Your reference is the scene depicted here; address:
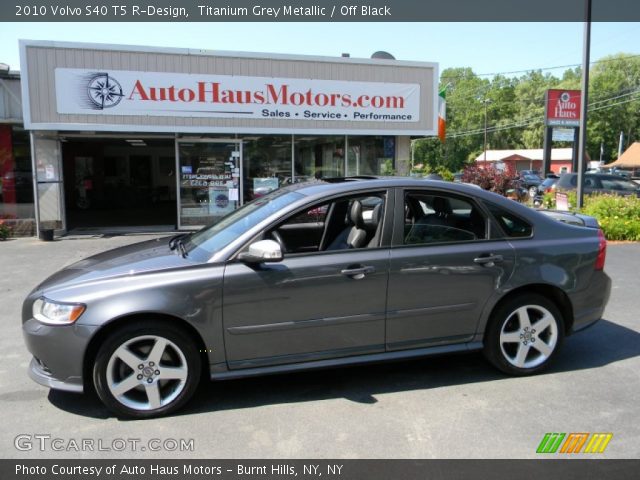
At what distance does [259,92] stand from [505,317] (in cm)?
1080

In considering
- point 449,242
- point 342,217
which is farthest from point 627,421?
point 342,217

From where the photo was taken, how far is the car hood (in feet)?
12.1

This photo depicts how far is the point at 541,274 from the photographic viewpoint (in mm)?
4227

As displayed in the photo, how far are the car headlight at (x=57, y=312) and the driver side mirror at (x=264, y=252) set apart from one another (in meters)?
1.13

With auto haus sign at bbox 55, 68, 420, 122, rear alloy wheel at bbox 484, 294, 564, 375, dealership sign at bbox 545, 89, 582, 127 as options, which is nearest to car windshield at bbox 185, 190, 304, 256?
rear alloy wheel at bbox 484, 294, 564, 375

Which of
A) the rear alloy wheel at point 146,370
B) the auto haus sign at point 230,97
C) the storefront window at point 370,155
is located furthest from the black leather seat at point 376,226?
the storefront window at point 370,155

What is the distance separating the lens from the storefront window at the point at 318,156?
1480 centimetres

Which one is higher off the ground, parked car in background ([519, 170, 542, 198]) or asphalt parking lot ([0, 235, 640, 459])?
parked car in background ([519, 170, 542, 198])

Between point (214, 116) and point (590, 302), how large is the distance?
10856 mm

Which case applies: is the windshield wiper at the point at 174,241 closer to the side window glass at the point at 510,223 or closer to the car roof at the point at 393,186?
the car roof at the point at 393,186

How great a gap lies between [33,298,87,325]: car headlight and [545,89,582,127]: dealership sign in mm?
A: 21549

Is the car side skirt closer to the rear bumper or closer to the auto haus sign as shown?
the rear bumper
